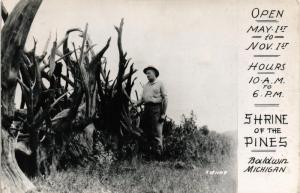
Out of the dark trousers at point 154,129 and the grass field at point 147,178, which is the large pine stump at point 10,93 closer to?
the grass field at point 147,178

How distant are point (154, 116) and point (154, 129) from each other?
0.45 feet

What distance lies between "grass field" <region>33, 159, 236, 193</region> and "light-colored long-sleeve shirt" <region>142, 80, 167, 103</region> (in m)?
0.67

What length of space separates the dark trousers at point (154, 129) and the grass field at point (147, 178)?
18 cm

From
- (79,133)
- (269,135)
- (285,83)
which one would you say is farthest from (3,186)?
(285,83)

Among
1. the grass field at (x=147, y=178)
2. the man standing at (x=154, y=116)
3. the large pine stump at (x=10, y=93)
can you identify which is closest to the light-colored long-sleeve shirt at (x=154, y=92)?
the man standing at (x=154, y=116)

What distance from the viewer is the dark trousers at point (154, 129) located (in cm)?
488

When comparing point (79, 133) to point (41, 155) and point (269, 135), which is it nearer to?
point (41, 155)

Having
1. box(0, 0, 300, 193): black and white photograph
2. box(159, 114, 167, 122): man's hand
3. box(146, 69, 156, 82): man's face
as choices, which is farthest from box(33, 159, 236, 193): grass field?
box(146, 69, 156, 82): man's face

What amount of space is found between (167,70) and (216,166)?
1124 millimetres

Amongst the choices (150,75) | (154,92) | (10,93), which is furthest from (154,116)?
(10,93)

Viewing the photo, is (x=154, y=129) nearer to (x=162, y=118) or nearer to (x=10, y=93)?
(x=162, y=118)

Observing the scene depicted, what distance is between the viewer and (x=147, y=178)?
15.8 ft

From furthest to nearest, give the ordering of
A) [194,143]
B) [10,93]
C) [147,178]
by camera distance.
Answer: [194,143] → [147,178] → [10,93]

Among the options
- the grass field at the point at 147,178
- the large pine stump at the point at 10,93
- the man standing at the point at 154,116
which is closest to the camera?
the large pine stump at the point at 10,93
